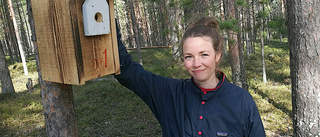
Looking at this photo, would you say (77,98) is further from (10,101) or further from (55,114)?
(55,114)

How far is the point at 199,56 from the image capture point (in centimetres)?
149

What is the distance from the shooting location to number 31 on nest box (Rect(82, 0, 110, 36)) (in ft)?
4.70

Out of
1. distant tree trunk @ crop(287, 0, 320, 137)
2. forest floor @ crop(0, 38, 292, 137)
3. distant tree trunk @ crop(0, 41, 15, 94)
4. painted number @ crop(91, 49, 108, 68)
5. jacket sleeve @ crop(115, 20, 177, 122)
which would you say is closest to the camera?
painted number @ crop(91, 49, 108, 68)

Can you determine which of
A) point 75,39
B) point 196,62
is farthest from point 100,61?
point 196,62

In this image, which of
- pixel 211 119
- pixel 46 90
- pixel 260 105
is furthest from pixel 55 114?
pixel 260 105

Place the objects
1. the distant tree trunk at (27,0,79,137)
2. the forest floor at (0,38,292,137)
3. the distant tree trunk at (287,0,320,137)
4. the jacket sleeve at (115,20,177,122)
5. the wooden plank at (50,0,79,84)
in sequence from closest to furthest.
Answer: the wooden plank at (50,0,79,84) → the jacket sleeve at (115,20,177,122) → the distant tree trunk at (27,0,79,137) → the distant tree trunk at (287,0,320,137) → the forest floor at (0,38,292,137)

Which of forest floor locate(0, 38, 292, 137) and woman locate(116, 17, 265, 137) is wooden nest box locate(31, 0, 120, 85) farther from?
forest floor locate(0, 38, 292, 137)

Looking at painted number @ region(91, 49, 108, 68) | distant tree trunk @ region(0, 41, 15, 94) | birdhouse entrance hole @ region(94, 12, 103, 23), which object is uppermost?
birdhouse entrance hole @ region(94, 12, 103, 23)

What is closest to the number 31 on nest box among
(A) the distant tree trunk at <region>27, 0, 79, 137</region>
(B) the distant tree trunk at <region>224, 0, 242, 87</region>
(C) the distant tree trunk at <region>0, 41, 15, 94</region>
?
(A) the distant tree trunk at <region>27, 0, 79, 137</region>

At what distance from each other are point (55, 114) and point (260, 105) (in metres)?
7.86

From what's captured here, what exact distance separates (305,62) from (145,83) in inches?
99.1

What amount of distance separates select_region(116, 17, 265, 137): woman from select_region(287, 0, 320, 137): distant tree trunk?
199 cm

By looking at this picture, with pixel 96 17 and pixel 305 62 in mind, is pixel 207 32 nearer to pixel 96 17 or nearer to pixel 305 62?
pixel 96 17

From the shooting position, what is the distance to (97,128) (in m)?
6.13
